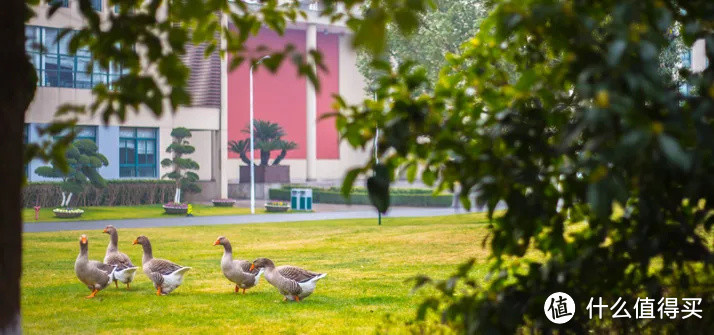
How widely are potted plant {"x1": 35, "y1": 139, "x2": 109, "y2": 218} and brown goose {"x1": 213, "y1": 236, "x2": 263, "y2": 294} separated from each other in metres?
19.9

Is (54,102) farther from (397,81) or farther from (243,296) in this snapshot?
(397,81)

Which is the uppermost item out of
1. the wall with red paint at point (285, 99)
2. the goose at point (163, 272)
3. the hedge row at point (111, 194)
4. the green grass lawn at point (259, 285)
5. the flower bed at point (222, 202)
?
the wall with red paint at point (285, 99)

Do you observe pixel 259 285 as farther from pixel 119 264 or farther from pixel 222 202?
pixel 222 202

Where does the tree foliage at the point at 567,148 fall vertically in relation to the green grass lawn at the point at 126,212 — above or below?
above

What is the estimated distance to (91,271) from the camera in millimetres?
11695

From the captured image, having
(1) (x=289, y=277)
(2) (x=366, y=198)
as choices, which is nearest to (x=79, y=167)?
(2) (x=366, y=198)

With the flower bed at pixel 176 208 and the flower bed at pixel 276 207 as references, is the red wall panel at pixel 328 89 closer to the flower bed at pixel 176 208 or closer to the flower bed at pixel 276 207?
the flower bed at pixel 276 207

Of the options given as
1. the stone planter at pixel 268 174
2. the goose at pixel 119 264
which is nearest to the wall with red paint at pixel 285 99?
the stone planter at pixel 268 174

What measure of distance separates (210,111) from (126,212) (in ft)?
26.6

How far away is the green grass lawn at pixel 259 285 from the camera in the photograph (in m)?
10.3

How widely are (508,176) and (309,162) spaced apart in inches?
1863

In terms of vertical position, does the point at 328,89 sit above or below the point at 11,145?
above

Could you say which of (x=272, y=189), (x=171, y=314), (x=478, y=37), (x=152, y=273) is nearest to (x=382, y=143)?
(x=478, y=37)

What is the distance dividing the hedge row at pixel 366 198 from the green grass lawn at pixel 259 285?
12.0 meters
